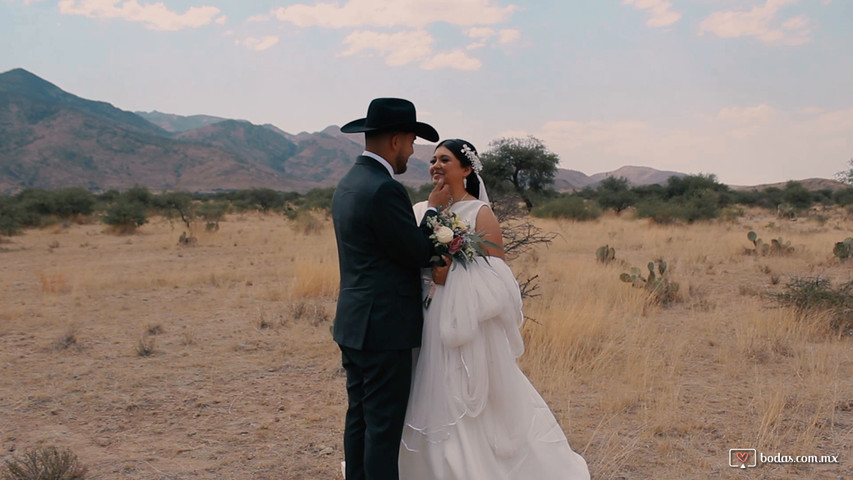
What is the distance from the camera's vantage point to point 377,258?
2.74 m

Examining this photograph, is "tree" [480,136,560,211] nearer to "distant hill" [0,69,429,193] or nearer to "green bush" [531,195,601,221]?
"green bush" [531,195,601,221]

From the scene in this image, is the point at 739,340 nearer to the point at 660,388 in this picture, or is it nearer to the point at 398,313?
the point at 660,388

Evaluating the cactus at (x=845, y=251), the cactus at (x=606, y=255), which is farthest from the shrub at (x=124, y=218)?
the cactus at (x=845, y=251)

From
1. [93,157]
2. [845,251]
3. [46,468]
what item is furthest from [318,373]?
[93,157]

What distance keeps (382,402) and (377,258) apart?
0.71m

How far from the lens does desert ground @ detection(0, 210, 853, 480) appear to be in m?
4.23

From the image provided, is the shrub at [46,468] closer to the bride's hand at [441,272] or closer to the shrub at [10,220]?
the bride's hand at [441,272]

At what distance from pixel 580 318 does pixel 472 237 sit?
4.36 meters

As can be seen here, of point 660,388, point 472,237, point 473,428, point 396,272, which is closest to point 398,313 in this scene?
point 396,272

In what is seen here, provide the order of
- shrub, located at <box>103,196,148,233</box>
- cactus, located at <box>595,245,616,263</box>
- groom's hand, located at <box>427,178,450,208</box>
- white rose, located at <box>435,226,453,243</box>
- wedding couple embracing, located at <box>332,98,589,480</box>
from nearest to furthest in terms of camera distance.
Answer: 1. wedding couple embracing, located at <box>332,98,589,480</box>
2. white rose, located at <box>435,226,453,243</box>
3. groom's hand, located at <box>427,178,450,208</box>
4. cactus, located at <box>595,245,616,263</box>
5. shrub, located at <box>103,196,148,233</box>

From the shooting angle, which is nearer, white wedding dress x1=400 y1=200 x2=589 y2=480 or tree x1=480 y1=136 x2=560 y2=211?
white wedding dress x1=400 y1=200 x2=589 y2=480

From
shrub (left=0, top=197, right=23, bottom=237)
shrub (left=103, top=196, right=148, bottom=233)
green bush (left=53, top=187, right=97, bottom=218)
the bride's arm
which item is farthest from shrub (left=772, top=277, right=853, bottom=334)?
green bush (left=53, top=187, right=97, bottom=218)

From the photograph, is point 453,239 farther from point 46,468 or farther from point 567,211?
point 567,211

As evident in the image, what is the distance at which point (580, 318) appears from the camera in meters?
6.97
